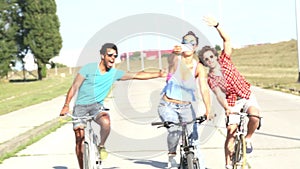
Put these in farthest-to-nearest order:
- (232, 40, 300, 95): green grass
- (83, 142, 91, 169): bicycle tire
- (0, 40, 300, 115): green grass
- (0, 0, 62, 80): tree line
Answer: (0, 0, 62, 80): tree line
(232, 40, 300, 95): green grass
(0, 40, 300, 115): green grass
(83, 142, 91, 169): bicycle tire

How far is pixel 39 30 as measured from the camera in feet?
213

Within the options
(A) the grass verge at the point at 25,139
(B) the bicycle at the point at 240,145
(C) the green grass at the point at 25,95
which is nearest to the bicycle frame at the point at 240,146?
(B) the bicycle at the point at 240,145

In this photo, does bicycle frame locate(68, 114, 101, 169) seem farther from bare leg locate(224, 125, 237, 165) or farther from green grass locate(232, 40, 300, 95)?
green grass locate(232, 40, 300, 95)

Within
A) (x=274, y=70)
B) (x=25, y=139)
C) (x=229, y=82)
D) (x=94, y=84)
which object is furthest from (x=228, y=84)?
(x=274, y=70)

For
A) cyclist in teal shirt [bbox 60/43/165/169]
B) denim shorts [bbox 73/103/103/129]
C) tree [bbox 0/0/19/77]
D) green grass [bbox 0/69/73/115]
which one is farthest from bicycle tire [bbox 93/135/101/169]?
tree [bbox 0/0/19/77]

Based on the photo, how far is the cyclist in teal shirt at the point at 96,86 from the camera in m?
7.26

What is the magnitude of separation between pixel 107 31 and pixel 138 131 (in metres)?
5.16

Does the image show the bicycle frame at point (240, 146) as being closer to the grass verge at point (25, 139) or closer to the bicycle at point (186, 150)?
the bicycle at point (186, 150)

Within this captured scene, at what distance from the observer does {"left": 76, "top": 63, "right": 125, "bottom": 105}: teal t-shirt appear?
7.36 meters

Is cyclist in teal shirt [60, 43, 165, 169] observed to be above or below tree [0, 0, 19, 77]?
below

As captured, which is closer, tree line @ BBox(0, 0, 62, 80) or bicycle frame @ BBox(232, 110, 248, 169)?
bicycle frame @ BBox(232, 110, 248, 169)

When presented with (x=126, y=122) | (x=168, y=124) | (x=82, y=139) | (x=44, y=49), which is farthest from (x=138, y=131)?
(x=44, y=49)

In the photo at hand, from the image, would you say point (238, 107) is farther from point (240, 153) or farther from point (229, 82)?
point (240, 153)

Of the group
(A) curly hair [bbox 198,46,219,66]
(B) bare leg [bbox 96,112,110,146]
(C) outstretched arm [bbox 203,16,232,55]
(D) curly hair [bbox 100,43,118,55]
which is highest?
(C) outstretched arm [bbox 203,16,232,55]
